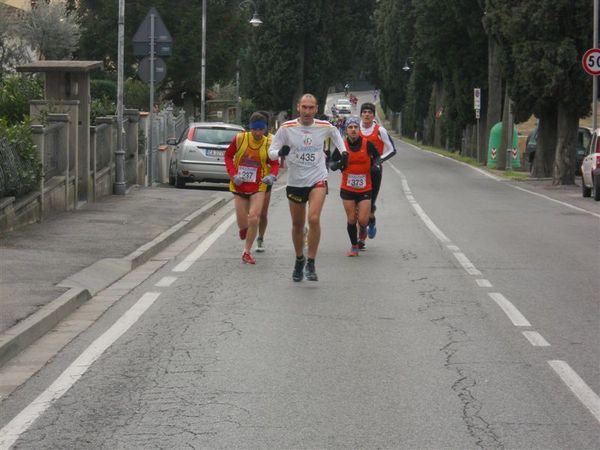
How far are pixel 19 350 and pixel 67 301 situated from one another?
5.97 feet

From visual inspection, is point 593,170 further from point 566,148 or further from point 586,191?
point 566,148

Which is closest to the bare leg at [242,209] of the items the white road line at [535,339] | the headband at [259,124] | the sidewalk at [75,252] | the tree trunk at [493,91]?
the headband at [259,124]

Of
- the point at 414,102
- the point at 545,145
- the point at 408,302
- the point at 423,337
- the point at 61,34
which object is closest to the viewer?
the point at 423,337

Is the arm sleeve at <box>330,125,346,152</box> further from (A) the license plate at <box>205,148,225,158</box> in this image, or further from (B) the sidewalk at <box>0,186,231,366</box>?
(A) the license plate at <box>205,148,225,158</box>

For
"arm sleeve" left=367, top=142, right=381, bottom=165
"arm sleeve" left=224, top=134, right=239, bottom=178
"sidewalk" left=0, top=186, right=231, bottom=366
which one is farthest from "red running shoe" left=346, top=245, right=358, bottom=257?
"sidewalk" left=0, top=186, right=231, bottom=366

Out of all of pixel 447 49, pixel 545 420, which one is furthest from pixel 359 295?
pixel 447 49

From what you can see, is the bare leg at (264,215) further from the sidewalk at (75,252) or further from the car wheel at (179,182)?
the car wheel at (179,182)

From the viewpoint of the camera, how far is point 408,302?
39.4 ft

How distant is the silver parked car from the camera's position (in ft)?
96.3

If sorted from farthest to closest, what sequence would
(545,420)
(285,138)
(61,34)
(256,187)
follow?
(61,34), (256,187), (285,138), (545,420)

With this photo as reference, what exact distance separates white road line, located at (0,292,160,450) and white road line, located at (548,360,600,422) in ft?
10.2

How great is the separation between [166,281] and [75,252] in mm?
1784

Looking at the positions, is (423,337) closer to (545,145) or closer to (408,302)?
(408,302)

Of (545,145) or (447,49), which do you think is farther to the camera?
(447,49)
